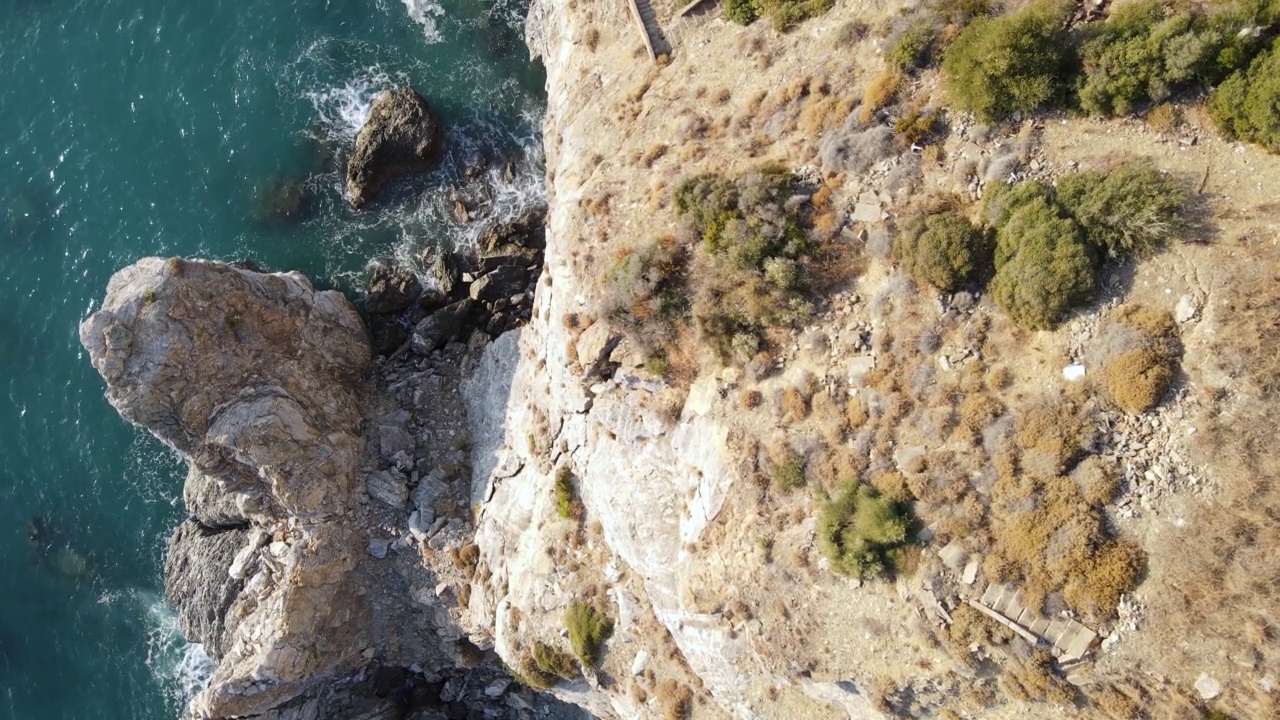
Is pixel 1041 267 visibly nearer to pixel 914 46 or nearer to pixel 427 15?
Answer: pixel 914 46

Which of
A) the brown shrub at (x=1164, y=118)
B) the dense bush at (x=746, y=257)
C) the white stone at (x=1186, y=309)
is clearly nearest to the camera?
the white stone at (x=1186, y=309)

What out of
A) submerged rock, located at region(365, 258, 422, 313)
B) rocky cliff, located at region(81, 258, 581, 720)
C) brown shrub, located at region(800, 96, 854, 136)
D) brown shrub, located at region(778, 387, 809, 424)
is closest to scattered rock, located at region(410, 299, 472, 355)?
rocky cliff, located at region(81, 258, 581, 720)

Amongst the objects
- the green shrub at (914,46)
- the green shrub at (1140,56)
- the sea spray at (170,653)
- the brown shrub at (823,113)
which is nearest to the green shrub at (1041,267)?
the green shrub at (1140,56)

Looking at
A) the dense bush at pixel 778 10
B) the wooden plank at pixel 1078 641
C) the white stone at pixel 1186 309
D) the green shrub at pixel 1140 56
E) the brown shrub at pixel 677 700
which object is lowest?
the brown shrub at pixel 677 700

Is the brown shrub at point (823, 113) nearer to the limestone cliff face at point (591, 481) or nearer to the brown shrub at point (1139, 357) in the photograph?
the limestone cliff face at point (591, 481)

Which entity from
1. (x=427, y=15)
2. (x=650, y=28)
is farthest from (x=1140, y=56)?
(x=427, y=15)

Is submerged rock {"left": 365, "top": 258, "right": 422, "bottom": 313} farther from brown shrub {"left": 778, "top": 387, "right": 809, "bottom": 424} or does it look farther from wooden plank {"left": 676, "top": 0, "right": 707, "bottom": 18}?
brown shrub {"left": 778, "top": 387, "right": 809, "bottom": 424}

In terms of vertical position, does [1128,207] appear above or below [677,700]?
above
